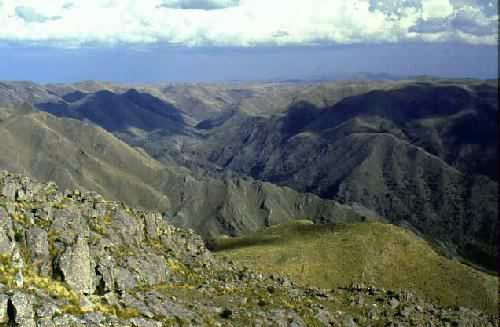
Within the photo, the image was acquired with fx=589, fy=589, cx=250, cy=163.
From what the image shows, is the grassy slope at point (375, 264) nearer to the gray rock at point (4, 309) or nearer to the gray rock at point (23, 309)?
the gray rock at point (23, 309)

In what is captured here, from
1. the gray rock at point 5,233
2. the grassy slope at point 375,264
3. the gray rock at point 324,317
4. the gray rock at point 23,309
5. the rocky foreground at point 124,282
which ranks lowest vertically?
the grassy slope at point 375,264

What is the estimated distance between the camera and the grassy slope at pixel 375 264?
445 feet

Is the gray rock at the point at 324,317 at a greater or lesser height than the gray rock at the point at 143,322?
lesser

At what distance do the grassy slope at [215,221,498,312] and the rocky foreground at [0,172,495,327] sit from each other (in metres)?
27.8

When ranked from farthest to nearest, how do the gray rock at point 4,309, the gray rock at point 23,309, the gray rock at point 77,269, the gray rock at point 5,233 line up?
the gray rock at point 77,269
the gray rock at point 5,233
the gray rock at point 4,309
the gray rock at point 23,309

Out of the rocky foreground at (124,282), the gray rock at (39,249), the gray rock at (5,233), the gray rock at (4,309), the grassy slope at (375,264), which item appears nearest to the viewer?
the gray rock at (4,309)

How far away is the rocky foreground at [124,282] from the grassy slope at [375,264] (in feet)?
91.2

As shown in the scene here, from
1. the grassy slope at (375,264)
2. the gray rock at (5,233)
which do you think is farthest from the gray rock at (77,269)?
the grassy slope at (375,264)

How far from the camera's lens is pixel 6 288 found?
40156mm

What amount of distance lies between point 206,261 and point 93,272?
3566 centimetres

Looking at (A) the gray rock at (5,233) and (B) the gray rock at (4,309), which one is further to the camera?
(A) the gray rock at (5,233)

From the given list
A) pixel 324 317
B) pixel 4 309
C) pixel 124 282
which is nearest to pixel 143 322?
pixel 4 309

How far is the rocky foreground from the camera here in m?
42.9

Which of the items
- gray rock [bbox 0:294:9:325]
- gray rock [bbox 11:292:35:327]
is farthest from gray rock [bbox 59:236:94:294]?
gray rock [bbox 0:294:9:325]
